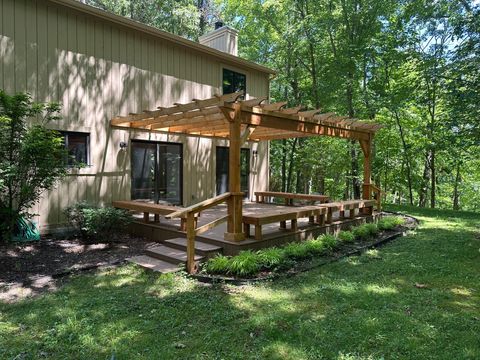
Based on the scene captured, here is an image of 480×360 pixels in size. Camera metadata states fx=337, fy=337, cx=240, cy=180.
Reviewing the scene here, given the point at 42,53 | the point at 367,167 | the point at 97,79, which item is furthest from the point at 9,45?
the point at 367,167

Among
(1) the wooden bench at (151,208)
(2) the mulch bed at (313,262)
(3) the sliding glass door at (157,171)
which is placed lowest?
(2) the mulch bed at (313,262)

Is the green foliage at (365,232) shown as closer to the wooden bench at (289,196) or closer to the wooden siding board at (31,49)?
the wooden bench at (289,196)

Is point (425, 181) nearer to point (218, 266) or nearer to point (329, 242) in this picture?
point (329, 242)

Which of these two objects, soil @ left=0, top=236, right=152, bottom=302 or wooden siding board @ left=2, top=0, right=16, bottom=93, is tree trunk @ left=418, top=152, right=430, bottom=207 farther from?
wooden siding board @ left=2, top=0, right=16, bottom=93

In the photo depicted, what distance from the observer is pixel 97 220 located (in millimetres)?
6551

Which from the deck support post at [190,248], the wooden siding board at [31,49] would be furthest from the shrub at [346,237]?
the wooden siding board at [31,49]

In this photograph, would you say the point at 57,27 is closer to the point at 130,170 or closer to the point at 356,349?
the point at 130,170

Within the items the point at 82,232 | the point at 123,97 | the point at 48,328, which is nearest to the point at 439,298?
the point at 48,328

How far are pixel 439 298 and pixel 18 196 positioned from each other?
6228 mm

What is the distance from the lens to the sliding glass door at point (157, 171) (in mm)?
8867

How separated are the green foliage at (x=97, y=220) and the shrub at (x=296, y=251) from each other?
336cm

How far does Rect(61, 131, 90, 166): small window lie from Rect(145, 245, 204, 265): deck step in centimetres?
307

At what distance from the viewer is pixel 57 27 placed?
7.38 metres

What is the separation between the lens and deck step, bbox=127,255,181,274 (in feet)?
16.9
